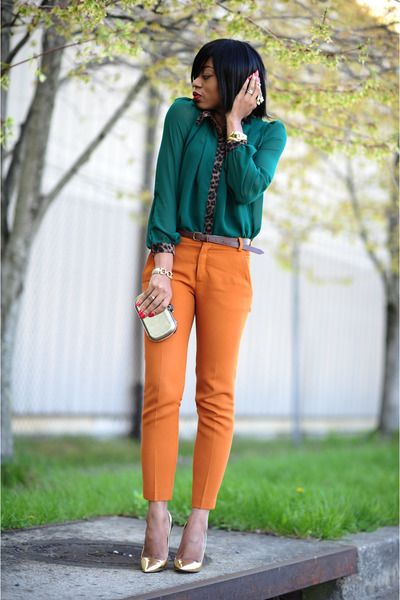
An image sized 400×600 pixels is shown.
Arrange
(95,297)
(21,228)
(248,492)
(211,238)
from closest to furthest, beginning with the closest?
(211,238) → (248,492) → (21,228) → (95,297)

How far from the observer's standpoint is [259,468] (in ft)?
20.9

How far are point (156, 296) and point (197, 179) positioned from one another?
461mm

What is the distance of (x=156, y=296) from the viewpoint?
2.89 meters

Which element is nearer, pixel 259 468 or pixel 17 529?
pixel 17 529

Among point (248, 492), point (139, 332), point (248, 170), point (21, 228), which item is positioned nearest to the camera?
point (248, 170)

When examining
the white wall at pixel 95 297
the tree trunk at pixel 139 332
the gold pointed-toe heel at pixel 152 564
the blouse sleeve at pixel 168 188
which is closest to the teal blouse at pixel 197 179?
the blouse sleeve at pixel 168 188

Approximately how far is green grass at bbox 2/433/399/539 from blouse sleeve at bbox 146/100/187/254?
151 cm

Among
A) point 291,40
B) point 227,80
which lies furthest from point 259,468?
point 227,80

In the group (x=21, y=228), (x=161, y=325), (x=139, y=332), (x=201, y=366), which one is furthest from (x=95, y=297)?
(x=161, y=325)

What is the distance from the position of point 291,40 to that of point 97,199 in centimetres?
561

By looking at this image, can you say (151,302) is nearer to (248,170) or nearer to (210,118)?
(248,170)

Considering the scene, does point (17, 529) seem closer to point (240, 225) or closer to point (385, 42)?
point (240, 225)

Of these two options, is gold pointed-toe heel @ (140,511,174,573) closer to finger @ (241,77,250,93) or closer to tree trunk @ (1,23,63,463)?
finger @ (241,77,250,93)

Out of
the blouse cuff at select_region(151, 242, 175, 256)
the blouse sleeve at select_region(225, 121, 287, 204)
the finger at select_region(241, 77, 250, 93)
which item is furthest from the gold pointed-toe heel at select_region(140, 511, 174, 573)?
the finger at select_region(241, 77, 250, 93)
